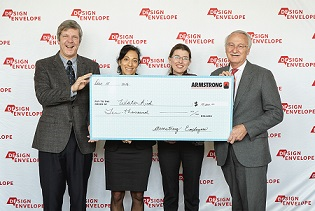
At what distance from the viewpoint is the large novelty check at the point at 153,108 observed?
86.9 inches

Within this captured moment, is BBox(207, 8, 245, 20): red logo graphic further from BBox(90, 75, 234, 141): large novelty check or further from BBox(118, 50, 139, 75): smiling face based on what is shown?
BBox(90, 75, 234, 141): large novelty check

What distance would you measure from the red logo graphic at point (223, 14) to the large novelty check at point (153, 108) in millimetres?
973

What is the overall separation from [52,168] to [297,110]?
200 cm

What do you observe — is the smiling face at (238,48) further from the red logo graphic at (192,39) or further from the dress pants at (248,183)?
the red logo graphic at (192,39)

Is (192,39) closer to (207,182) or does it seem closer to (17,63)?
(207,182)

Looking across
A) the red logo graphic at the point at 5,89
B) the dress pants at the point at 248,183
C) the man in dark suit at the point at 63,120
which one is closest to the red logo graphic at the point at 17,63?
the red logo graphic at the point at 5,89

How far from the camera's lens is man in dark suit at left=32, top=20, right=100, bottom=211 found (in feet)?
7.38

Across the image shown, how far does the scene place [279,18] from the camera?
2.96m

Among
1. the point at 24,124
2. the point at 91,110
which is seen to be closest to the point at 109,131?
the point at 91,110

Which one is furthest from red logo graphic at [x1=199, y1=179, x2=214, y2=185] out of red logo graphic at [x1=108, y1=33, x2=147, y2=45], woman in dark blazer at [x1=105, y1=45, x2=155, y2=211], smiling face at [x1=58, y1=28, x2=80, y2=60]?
smiling face at [x1=58, y1=28, x2=80, y2=60]

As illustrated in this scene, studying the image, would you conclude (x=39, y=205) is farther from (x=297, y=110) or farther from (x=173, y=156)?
(x=297, y=110)

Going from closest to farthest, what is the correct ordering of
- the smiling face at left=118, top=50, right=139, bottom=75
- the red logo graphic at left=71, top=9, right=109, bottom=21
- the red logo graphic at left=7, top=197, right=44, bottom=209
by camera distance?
the smiling face at left=118, top=50, right=139, bottom=75 < the red logo graphic at left=71, top=9, right=109, bottom=21 < the red logo graphic at left=7, top=197, right=44, bottom=209

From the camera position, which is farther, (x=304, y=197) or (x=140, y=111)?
(x=304, y=197)

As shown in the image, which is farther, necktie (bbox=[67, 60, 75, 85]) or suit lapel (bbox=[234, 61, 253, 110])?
necktie (bbox=[67, 60, 75, 85])
